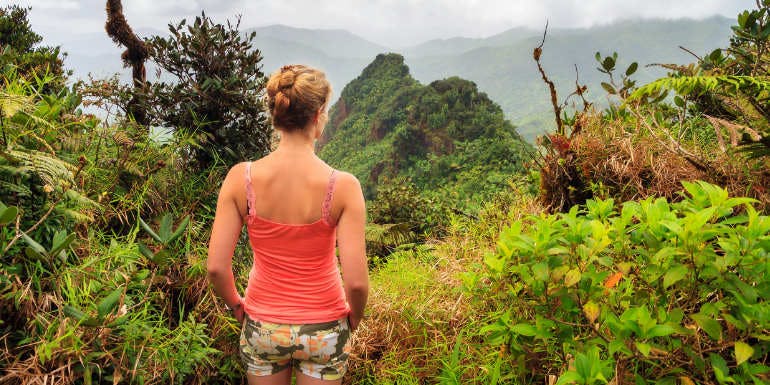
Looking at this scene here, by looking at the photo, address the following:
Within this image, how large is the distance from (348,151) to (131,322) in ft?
142

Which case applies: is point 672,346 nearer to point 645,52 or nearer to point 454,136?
point 454,136

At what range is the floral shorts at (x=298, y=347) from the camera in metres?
2.15

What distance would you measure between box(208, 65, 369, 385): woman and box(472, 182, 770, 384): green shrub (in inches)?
27.4

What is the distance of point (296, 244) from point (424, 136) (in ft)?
103

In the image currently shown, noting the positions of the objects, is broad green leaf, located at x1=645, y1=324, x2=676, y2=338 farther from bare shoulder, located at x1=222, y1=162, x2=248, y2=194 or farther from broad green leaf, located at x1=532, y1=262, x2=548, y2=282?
bare shoulder, located at x1=222, y1=162, x2=248, y2=194

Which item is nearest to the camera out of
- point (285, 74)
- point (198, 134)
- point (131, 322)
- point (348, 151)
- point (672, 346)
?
point (672, 346)

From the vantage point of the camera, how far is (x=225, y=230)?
2146 millimetres

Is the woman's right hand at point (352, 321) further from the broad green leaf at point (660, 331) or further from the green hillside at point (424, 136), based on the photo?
the green hillside at point (424, 136)

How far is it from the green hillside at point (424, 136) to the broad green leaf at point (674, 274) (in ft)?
48.6

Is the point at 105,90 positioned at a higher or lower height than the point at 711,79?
higher

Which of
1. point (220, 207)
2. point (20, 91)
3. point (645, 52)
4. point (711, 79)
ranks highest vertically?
point (645, 52)

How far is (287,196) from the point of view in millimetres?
2072

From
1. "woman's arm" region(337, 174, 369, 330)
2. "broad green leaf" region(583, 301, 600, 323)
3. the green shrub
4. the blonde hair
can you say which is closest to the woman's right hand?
"woman's arm" region(337, 174, 369, 330)

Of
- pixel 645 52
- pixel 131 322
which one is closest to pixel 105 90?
pixel 131 322
